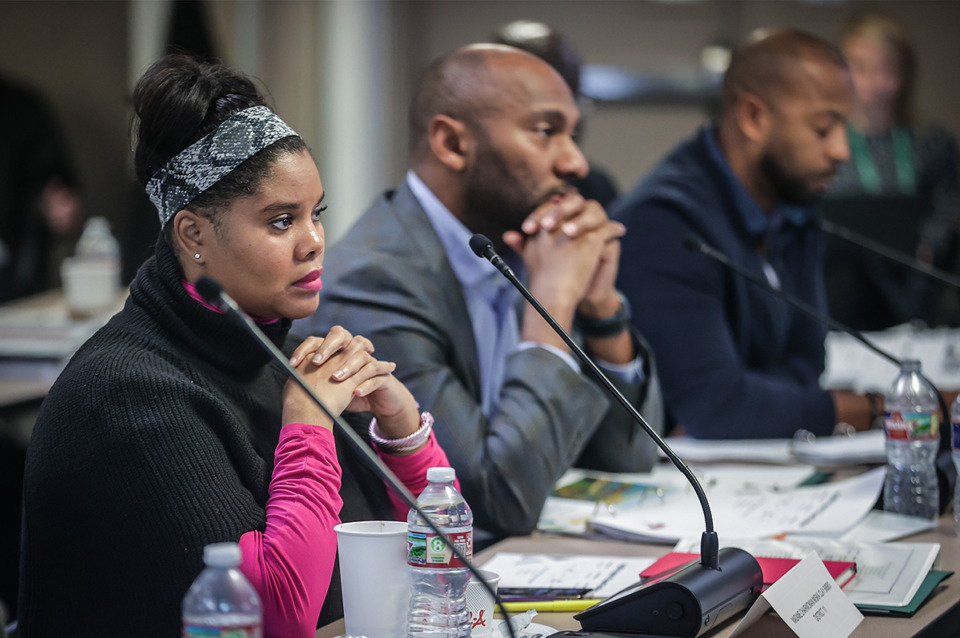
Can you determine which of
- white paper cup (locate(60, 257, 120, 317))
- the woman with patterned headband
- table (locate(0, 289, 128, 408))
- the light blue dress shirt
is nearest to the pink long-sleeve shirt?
the woman with patterned headband

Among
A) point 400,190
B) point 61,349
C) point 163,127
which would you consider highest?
point 163,127

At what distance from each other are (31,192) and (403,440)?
3.51 m

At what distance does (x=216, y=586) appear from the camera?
2.42 ft

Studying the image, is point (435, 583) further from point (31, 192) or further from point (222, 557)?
point (31, 192)

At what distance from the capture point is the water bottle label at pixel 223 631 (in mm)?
723

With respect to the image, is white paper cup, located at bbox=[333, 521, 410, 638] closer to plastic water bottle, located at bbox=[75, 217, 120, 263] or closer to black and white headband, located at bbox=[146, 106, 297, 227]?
black and white headband, located at bbox=[146, 106, 297, 227]

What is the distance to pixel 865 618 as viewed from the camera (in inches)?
45.9

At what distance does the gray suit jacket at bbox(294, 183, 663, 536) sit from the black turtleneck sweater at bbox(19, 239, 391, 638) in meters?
0.42

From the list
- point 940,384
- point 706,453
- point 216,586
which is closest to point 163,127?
point 216,586

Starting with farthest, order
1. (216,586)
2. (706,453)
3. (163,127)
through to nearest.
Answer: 1. (706,453)
2. (163,127)
3. (216,586)

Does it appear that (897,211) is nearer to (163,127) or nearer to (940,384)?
(940,384)

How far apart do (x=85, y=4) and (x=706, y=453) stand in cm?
348

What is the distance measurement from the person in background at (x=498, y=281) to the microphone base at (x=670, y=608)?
468 mm

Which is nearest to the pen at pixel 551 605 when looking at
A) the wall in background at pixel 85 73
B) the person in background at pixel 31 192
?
the person in background at pixel 31 192
